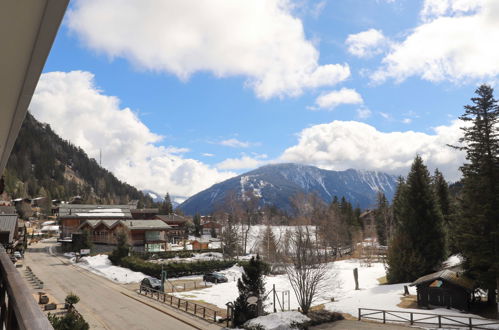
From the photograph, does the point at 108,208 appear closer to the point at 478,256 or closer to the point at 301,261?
the point at 301,261

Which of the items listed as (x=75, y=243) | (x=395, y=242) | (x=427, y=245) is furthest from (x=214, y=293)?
(x=75, y=243)

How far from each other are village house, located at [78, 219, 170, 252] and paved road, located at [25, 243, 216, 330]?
14.3 meters

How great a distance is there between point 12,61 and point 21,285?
5.52 ft

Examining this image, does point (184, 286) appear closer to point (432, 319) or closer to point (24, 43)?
point (432, 319)

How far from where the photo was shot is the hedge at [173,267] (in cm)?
4619

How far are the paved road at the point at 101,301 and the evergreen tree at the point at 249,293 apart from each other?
7.87 ft

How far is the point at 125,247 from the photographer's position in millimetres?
51500

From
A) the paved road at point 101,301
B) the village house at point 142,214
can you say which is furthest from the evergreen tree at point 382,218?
the village house at point 142,214

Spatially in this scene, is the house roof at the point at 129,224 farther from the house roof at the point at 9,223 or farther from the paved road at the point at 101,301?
the house roof at the point at 9,223

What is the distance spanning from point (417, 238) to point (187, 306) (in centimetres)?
2772

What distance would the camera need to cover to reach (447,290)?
29.6m

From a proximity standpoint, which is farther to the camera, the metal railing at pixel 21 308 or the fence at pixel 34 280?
the fence at pixel 34 280

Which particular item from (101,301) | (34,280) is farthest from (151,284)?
(34,280)

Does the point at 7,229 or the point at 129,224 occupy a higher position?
the point at 7,229
